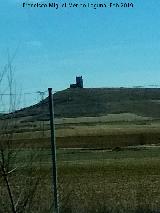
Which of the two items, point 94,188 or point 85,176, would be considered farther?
point 85,176

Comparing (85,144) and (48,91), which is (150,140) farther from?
(48,91)

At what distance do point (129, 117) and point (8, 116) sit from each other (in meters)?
117

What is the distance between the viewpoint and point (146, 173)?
28391 millimetres

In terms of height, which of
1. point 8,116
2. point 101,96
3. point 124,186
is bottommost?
point 124,186

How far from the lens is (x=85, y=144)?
65875mm

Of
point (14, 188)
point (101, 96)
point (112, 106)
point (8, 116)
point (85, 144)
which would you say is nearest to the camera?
point (8, 116)

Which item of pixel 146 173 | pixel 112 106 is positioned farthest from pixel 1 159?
pixel 112 106

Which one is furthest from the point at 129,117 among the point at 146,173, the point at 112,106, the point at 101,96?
the point at 146,173

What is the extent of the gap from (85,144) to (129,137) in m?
11.1

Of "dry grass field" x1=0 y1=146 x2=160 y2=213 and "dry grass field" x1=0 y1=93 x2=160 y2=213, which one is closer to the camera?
"dry grass field" x1=0 y1=93 x2=160 y2=213

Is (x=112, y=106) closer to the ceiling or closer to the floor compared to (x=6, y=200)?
closer to the ceiling

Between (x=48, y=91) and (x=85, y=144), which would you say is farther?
(x=85, y=144)

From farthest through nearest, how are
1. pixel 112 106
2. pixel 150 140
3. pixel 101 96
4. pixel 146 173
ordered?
pixel 101 96, pixel 112 106, pixel 150 140, pixel 146 173

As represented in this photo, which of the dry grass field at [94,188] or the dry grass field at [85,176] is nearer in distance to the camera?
the dry grass field at [85,176]
